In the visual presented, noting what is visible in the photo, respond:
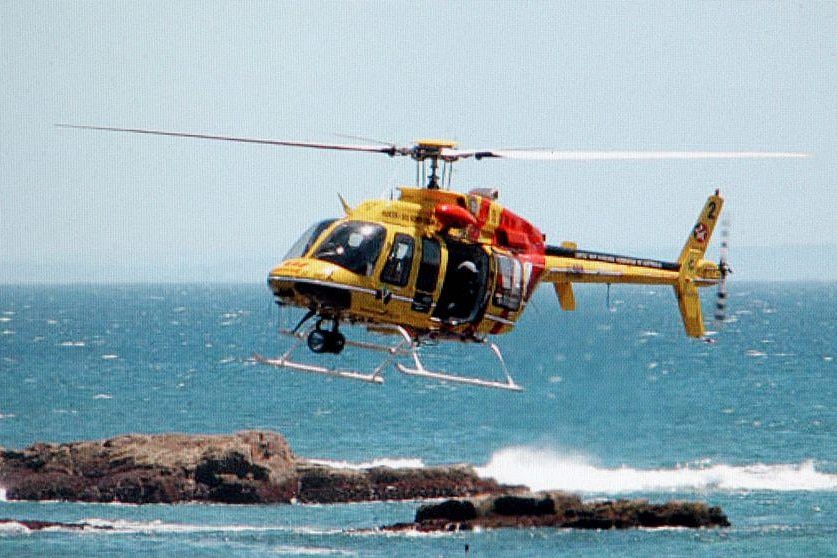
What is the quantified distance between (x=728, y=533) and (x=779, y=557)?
4.26 m

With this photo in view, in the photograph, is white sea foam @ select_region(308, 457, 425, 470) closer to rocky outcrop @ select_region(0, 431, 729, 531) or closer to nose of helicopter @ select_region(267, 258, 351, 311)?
rocky outcrop @ select_region(0, 431, 729, 531)

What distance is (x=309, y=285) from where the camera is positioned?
36.5m

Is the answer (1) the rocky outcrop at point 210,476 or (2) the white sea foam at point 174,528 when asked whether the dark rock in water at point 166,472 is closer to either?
(1) the rocky outcrop at point 210,476

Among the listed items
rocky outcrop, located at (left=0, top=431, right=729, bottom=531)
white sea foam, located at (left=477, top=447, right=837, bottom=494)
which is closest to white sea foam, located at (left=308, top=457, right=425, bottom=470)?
white sea foam, located at (left=477, top=447, right=837, bottom=494)

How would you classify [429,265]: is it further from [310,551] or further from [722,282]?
[310,551]

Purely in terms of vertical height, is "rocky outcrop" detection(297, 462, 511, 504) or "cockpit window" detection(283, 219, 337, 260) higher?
"cockpit window" detection(283, 219, 337, 260)

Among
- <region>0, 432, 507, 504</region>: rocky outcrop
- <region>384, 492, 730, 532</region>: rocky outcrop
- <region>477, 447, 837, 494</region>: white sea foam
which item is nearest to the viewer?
<region>384, 492, 730, 532</region>: rocky outcrop

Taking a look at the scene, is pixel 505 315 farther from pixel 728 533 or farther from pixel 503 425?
pixel 503 425

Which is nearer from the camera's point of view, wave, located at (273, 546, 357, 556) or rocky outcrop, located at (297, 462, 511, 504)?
wave, located at (273, 546, 357, 556)

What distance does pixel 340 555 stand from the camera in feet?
250

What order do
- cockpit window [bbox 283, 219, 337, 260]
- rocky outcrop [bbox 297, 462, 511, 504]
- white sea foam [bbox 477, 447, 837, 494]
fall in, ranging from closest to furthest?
cockpit window [bbox 283, 219, 337, 260]
rocky outcrop [bbox 297, 462, 511, 504]
white sea foam [bbox 477, 447, 837, 494]

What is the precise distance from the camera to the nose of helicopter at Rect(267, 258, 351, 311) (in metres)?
36.6

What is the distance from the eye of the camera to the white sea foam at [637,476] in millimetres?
89562

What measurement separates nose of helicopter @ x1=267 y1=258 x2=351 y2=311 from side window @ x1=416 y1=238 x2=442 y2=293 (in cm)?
188
